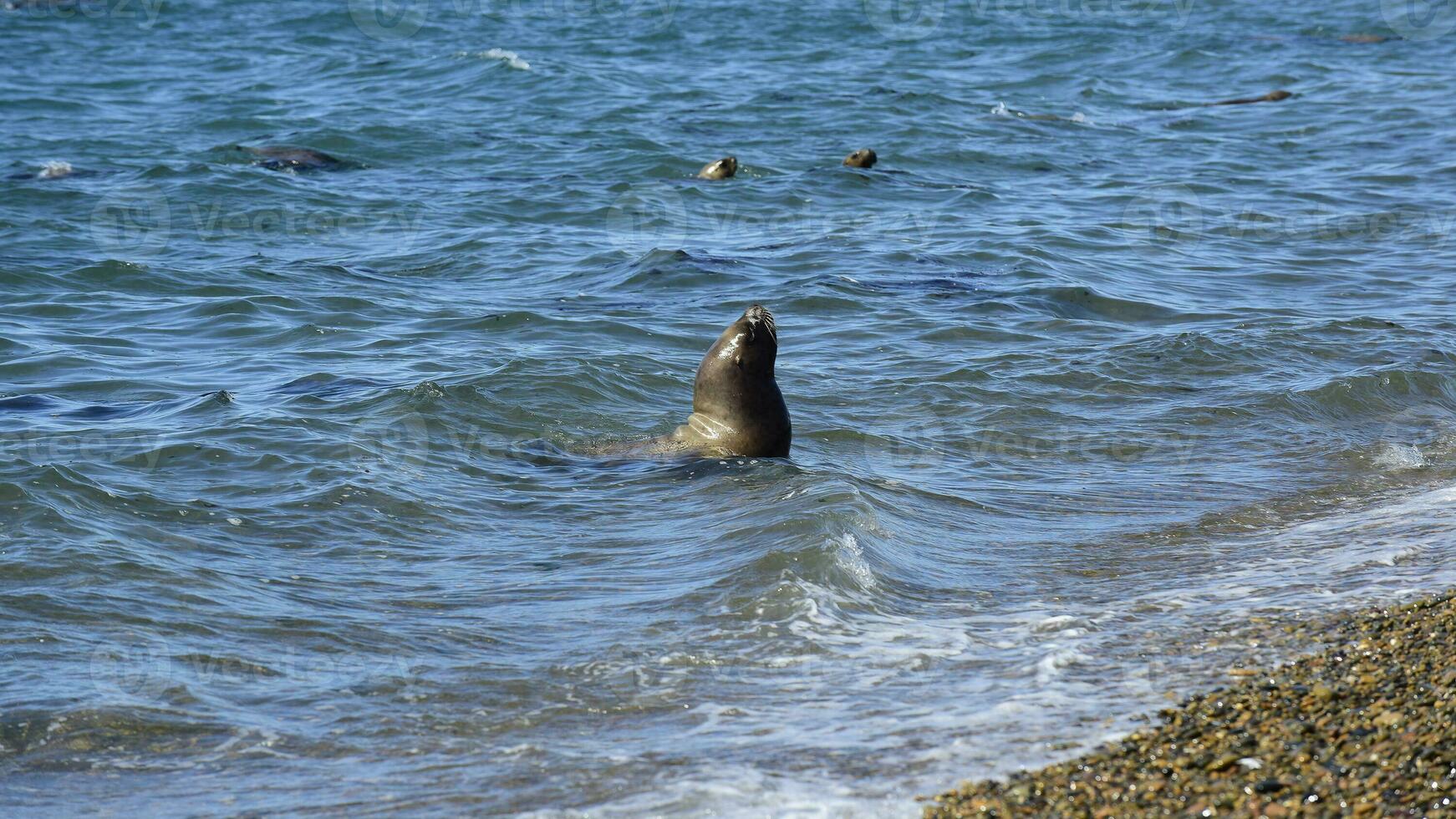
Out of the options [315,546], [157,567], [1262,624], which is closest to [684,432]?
[315,546]

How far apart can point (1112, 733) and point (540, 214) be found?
1002 centimetres

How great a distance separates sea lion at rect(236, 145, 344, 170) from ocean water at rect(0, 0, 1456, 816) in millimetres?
209

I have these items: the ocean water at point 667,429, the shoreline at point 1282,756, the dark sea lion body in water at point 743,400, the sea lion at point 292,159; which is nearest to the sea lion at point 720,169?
the ocean water at point 667,429

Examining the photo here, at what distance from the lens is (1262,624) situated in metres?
5.05

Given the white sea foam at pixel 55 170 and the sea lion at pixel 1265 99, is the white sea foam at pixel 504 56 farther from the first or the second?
the sea lion at pixel 1265 99

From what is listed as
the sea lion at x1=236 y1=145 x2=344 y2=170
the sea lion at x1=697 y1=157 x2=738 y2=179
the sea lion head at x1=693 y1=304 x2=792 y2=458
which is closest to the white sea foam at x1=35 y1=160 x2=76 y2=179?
the sea lion at x1=236 y1=145 x2=344 y2=170

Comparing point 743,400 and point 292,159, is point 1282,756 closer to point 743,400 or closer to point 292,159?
point 743,400

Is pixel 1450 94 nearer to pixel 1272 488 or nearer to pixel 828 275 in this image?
pixel 828 275

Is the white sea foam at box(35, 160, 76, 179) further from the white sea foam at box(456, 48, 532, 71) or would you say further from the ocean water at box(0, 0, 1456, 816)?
the white sea foam at box(456, 48, 532, 71)

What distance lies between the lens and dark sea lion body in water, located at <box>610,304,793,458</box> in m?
7.48

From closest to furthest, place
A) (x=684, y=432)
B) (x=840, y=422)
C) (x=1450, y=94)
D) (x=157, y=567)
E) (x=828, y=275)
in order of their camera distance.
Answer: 1. (x=157, y=567)
2. (x=684, y=432)
3. (x=840, y=422)
4. (x=828, y=275)
5. (x=1450, y=94)

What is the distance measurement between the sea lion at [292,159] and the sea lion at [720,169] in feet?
11.6

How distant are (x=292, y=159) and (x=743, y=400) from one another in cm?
913

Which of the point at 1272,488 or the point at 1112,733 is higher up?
the point at 1112,733
